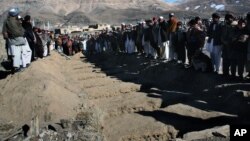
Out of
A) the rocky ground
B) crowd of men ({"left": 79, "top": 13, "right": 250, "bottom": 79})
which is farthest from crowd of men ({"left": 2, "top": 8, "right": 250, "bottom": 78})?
the rocky ground

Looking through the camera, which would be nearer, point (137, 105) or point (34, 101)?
point (34, 101)

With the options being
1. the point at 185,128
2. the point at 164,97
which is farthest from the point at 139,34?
the point at 185,128

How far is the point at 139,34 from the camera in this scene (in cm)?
2053

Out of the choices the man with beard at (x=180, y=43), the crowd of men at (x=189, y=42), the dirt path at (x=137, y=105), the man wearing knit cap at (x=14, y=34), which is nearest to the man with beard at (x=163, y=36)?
the crowd of men at (x=189, y=42)

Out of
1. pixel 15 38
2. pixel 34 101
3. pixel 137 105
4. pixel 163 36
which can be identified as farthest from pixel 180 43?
pixel 34 101

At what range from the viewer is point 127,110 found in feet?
35.8

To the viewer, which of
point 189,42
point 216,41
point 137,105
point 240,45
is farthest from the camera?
point 189,42

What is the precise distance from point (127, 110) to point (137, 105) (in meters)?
0.33

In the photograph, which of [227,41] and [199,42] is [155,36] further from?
[227,41]

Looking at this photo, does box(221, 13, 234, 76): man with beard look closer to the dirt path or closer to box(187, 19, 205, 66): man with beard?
the dirt path

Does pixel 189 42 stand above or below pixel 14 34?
below

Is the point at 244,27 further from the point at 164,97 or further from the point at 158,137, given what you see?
the point at 158,137

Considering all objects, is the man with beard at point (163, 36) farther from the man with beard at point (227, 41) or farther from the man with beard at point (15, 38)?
the man with beard at point (15, 38)

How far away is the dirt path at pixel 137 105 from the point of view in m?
8.86
